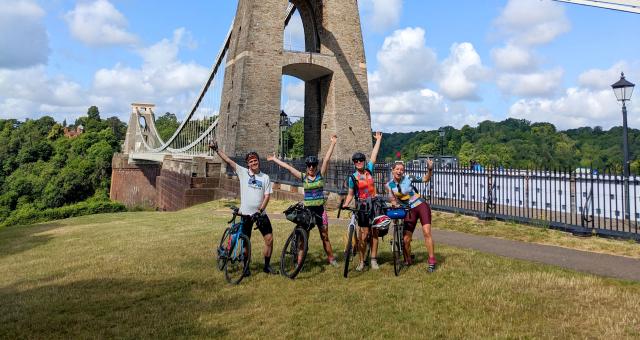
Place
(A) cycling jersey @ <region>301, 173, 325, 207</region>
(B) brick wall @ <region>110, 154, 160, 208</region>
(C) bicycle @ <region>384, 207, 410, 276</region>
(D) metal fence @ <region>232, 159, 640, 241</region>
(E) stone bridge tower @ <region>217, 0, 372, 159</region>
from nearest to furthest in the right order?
(C) bicycle @ <region>384, 207, 410, 276</region> < (A) cycling jersey @ <region>301, 173, 325, 207</region> < (D) metal fence @ <region>232, 159, 640, 241</region> < (E) stone bridge tower @ <region>217, 0, 372, 159</region> < (B) brick wall @ <region>110, 154, 160, 208</region>

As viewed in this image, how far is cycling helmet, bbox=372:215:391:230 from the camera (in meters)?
5.52

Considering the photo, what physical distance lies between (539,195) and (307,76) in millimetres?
14241

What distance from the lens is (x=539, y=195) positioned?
11.2m

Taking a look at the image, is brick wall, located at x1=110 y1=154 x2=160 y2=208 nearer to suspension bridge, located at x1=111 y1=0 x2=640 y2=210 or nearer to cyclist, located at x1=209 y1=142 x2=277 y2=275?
suspension bridge, located at x1=111 y1=0 x2=640 y2=210

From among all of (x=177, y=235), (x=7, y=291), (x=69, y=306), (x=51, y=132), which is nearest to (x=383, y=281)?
(x=69, y=306)

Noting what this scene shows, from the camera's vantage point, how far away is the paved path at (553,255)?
5.88 metres

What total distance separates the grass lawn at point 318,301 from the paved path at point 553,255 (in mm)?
553

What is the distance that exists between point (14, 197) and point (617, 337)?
59755 millimetres

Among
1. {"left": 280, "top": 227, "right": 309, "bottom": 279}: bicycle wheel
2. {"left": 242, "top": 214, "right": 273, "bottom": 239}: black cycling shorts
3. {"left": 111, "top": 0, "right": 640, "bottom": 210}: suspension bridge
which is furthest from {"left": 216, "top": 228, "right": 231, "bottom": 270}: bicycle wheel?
{"left": 111, "top": 0, "right": 640, "bottom": 210}: suspension bridge

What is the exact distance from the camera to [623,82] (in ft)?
33.8

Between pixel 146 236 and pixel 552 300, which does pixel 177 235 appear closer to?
pixel 146 236

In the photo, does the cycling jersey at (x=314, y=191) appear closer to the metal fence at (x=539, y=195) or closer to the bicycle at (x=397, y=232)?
the bicycle at (x=397, y=232)

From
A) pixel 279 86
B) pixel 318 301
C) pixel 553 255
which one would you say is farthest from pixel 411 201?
pixel 279 86

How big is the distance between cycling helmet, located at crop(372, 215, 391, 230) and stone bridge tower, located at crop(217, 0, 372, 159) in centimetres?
1516
